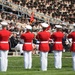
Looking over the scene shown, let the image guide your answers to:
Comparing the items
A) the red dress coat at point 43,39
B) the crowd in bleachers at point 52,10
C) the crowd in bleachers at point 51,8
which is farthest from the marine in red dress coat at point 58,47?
the crowd in bleachers at point 51,8

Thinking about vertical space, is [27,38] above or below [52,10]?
below

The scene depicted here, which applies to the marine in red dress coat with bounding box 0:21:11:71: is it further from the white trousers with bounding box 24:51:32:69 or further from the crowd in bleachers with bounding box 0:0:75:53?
the crowd in bleachers with bounding box 0:0:75:53

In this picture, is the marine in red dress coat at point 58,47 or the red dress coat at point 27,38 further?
the marine in red dress coat at point 58,47

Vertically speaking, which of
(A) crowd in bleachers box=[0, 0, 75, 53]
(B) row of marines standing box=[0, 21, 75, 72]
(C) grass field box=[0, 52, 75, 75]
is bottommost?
(C) grass field box=[0, 52, 75, 75]

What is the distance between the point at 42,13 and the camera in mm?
48469

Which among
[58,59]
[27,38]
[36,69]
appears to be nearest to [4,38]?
[27,38]

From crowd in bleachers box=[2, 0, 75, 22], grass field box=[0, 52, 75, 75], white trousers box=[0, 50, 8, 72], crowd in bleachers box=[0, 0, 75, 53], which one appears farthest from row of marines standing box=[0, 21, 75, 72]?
crowd in bleachers box=[2, 0, 75, 22]

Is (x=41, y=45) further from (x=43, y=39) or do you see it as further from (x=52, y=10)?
(x=52, y=10)

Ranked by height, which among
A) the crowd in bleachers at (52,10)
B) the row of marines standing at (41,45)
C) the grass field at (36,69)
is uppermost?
the crowd in bleachers at (52,10)

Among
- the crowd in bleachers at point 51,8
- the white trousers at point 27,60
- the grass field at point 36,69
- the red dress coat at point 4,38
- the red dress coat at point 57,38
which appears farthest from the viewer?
the crowd in bleachers at point 51,8

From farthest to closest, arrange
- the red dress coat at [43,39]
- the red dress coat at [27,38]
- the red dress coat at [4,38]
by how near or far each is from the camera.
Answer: the red dress coat at [27,38]
the red dress coat at [43,39]
the red dress coat at [4,38]

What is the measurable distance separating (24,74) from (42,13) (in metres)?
29.0

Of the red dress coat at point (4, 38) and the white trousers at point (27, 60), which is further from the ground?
the red dress coat at point (4, 38)

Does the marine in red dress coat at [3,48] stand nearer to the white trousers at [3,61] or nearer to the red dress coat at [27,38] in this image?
the white trousers at [3,61]
